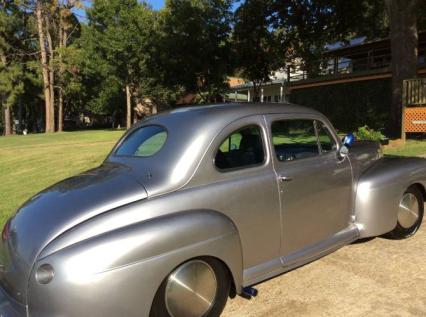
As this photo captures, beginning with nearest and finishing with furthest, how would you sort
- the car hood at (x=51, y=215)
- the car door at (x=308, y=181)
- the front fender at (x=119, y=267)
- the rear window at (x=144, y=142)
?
the front fender at (x=119, y=267), the car hood at (x=51, y=215), the rear window at (x=144, y=142), the car door at (x=308, y=181)

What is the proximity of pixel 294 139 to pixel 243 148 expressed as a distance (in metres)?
0.74

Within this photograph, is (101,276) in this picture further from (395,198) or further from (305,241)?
(395,198)

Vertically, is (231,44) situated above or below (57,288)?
above

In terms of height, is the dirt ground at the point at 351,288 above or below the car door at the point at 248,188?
below

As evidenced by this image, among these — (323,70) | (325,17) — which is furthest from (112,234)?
(323,70)

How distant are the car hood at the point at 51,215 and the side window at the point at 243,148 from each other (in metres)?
0.78

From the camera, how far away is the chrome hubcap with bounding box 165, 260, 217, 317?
3.23 m

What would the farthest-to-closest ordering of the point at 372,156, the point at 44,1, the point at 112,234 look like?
the point at 44,1 < the point at 372,156 < the point at 112,234

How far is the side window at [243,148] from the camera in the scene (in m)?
3.83

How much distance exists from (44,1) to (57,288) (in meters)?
45.9

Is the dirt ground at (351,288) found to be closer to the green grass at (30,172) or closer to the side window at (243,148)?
the side window at (243,148)

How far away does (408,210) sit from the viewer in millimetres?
5219

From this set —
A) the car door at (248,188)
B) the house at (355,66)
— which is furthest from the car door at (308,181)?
the house at (355,66)

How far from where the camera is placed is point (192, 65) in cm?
Result: 2930
